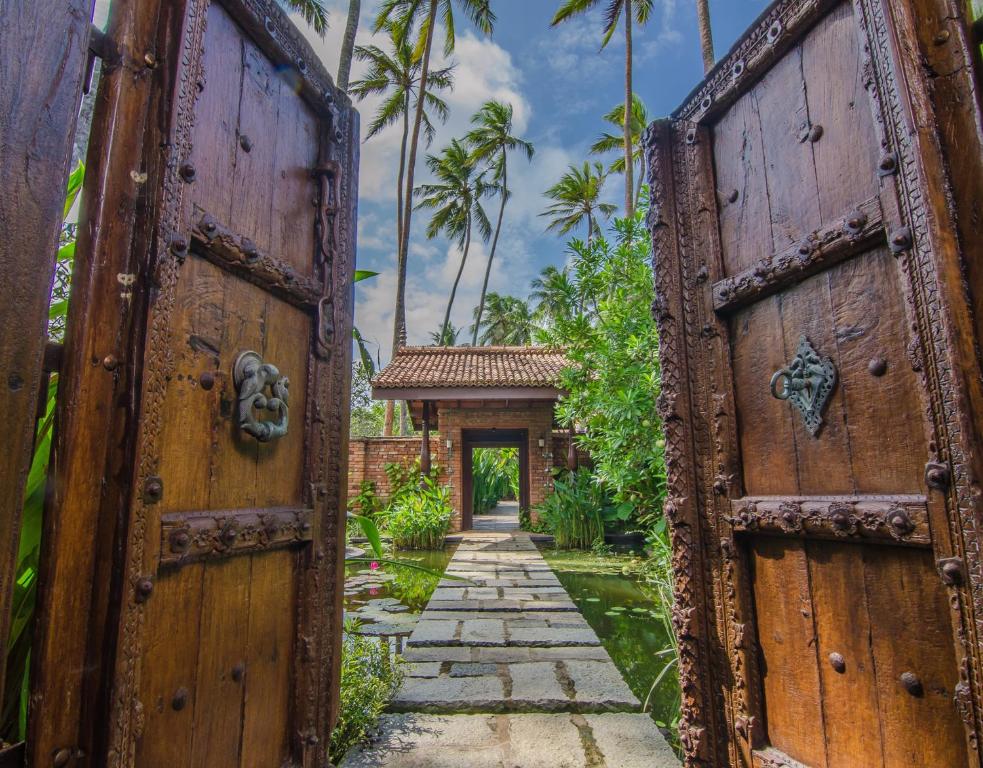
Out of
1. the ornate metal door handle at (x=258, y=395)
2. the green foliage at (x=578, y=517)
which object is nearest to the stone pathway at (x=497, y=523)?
the green foliage at (x=578, y=517)

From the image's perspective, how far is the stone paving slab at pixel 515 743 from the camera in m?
1.89

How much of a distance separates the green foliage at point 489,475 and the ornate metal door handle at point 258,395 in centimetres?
1236

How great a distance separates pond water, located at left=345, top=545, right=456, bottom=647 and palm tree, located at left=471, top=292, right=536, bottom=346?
954 inches

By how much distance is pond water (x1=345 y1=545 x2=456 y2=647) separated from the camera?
152 inches

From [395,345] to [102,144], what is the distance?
14112 millimetres

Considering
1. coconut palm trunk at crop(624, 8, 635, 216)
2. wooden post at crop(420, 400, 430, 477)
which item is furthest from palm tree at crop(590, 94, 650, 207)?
wooden post at crop(420, 400, 430, 477)

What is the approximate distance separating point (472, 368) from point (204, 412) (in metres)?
9.25

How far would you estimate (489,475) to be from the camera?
52.7ft

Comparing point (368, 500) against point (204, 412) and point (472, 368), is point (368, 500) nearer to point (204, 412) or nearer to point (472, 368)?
point (472, 368)

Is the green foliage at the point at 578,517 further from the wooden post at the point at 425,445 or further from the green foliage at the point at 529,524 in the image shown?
the wooden post at the point at 425,445

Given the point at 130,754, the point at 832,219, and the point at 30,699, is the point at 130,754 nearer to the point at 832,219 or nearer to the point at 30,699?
the point at 30,699

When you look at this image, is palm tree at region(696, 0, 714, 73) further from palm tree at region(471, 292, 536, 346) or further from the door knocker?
palm tree at region(471, 292, 536, 346)

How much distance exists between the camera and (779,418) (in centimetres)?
145

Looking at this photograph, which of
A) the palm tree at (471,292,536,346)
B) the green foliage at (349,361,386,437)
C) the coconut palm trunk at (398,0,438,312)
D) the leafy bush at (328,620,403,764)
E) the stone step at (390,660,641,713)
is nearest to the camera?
the leafy bush at (328,620,403,764)
